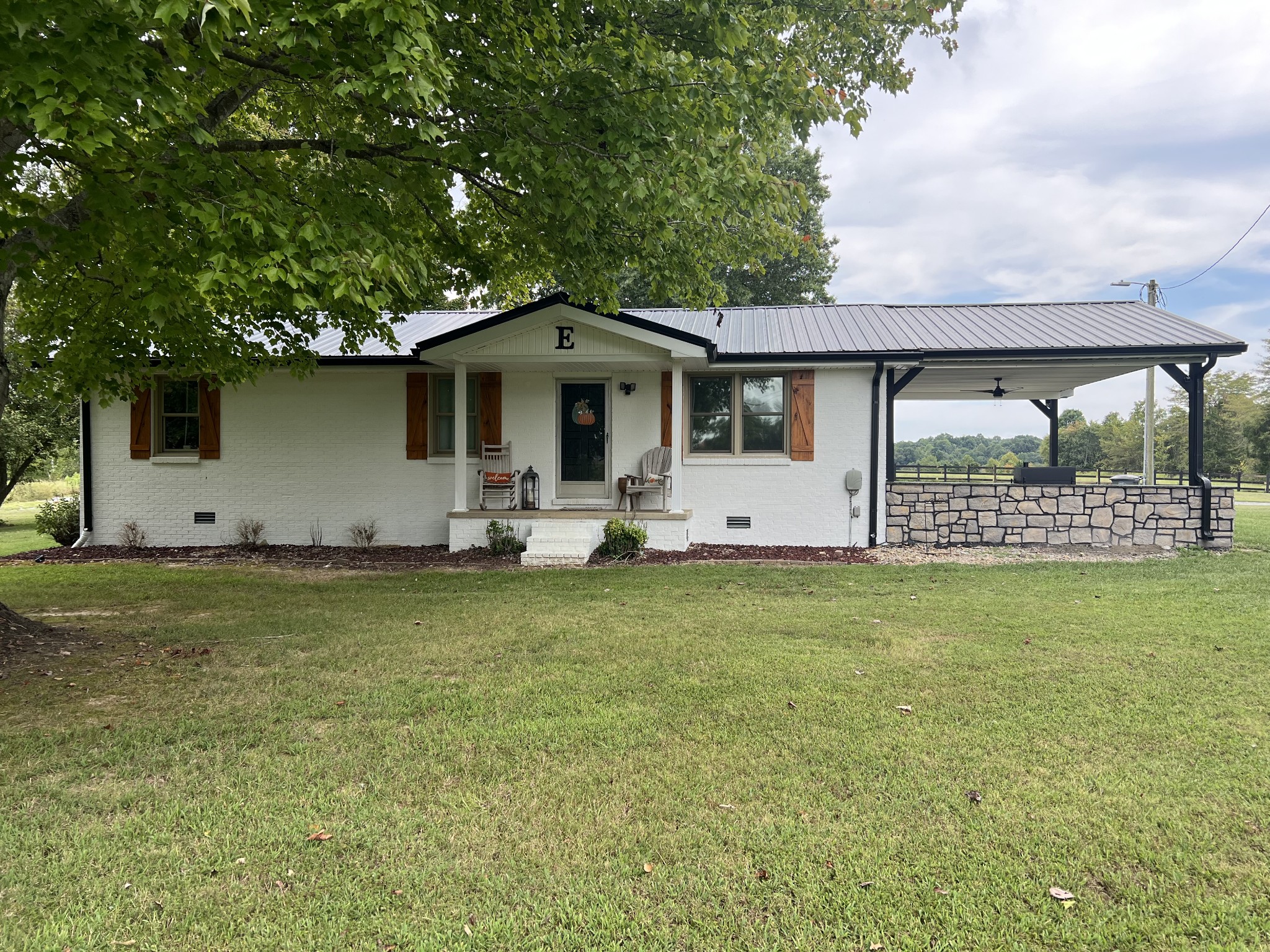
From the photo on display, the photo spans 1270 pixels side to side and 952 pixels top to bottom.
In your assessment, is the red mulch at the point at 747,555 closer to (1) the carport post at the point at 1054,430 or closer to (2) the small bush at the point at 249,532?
(2) the small bush at the point at 249,532

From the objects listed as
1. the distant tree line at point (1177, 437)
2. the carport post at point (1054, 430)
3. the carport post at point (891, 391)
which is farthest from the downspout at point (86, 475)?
the distant tree line at point (1177, 437)

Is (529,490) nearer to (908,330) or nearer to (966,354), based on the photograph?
(908,330)

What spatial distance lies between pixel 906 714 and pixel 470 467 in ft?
28.0

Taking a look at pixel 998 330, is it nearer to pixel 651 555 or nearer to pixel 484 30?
pixel 651 555

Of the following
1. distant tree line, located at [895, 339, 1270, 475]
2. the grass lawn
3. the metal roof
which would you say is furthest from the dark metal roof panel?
distant tree line, located at [895, 339, 1270, 475]

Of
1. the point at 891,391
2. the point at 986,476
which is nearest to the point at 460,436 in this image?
the point at 891,391

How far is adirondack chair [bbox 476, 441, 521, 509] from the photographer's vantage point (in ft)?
34.6

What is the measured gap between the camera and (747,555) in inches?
388

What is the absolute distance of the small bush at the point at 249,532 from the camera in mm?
11016

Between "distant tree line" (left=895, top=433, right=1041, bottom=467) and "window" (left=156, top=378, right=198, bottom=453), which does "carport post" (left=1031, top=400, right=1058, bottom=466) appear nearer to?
"window" (left=156, top=378, right=198, bottom=453)

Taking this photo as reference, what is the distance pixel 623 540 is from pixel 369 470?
181 inches

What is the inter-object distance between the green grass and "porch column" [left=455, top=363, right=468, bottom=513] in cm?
743

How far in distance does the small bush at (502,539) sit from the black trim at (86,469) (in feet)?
22.9

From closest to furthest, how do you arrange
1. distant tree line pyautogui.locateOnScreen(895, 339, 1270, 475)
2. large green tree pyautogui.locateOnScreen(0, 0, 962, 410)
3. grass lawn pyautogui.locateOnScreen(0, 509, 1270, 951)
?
grass lawn pyautogui.locateOnScreen(0, 509, 1270, 951), large green tree pyautogui.locateOnScreen(0, 0, 962, 410), distant tree line pyautogui.locateOnScreen(895, 339, 1270, 475)
